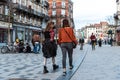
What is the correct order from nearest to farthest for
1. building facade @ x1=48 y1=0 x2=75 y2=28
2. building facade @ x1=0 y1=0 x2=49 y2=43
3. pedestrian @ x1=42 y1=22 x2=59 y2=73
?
1. pedestrian @ x1=42 y1=22 x2=59 y2=73
2. building facade @ x1=0 y1=0 x2=49 y2=43
3. building facade @ x1=48 y1=0 x2=75 y2=28

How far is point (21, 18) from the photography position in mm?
62281

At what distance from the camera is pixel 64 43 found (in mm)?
12484

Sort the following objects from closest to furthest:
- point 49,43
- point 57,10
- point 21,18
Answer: point 49,43 → point 21,18 → point 57,10

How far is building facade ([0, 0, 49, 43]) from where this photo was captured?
51.8 m

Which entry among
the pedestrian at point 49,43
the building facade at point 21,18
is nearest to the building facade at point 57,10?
the building facade at point 21,18

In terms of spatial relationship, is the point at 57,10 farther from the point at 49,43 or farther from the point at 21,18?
the point at 49,43

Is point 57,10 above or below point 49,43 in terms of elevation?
above

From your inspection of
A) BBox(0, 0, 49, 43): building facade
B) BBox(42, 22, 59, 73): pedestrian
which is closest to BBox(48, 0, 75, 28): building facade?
BBox(0, 0, 49, 43): building facade

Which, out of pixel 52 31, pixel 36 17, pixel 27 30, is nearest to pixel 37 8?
pixel 36 17

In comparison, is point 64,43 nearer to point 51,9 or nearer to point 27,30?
point 27,30

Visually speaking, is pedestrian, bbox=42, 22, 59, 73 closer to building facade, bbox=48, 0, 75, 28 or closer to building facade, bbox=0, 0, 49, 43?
building facade, bbox=0, 0, 49, 43

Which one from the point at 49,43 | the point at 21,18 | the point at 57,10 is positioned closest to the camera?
the point at 49,43

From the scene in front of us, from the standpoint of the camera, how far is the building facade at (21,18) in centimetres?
5178

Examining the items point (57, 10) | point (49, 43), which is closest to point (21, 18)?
point (49, 43)
